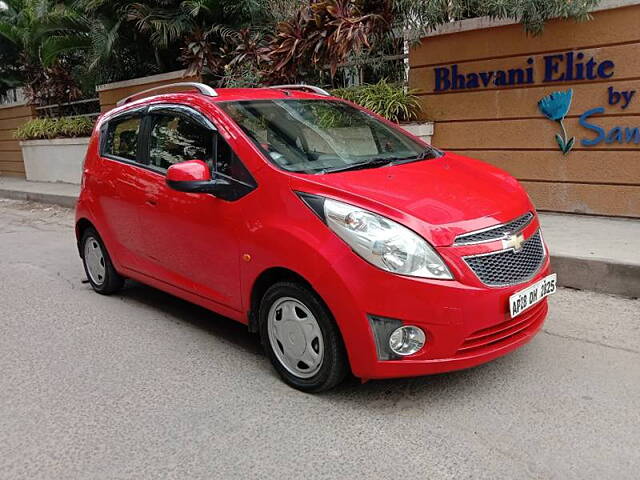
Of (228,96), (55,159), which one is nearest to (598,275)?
(228,96)

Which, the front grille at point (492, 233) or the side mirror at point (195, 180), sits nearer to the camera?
the front grille at point (492, 233)

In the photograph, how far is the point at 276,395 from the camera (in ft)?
11.3

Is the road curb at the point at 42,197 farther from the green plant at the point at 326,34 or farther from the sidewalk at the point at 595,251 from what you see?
the sidewalk at the point at 595,251

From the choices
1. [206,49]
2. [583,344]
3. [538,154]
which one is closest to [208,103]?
[583,344]

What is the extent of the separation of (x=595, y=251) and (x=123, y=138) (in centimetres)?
407

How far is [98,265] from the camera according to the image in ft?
18.0

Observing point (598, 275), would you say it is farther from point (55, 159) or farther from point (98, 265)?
point (55, 159)

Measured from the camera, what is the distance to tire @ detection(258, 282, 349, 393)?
10.5 ft

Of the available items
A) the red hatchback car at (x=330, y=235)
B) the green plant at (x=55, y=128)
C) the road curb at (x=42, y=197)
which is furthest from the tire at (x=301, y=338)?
the green plant at (x=55, y=128)

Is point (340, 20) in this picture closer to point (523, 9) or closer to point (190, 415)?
point (523, 9)

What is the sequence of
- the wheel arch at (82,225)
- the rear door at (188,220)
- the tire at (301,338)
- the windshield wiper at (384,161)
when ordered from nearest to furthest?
the tire at (301,338) < the windshield wiper at (384,161) < the rear door at (188,220) < the wheel arch at (82,225)

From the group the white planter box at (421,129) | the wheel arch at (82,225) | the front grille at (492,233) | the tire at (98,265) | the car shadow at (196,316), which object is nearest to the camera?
the front grille at (492,233)

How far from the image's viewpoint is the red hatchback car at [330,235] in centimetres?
302

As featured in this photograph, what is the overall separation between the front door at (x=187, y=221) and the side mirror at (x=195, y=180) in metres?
0.08
